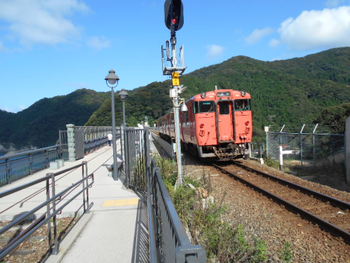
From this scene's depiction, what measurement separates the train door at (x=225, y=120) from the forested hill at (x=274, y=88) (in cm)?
3062

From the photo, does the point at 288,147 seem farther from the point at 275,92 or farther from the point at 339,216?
the point at 275,92

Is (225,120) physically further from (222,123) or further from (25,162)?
(25,162)

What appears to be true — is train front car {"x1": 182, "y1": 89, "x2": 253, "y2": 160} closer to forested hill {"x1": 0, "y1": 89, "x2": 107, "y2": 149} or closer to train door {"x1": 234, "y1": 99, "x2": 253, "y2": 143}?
train door {"x1": 234, "y1": 99, "x2": 253, "y2": 143}

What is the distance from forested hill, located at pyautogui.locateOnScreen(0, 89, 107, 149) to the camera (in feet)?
215

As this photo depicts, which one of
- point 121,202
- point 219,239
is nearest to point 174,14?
point 121,202

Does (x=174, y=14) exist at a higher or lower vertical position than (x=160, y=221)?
higher

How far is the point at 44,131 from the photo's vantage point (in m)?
73.8

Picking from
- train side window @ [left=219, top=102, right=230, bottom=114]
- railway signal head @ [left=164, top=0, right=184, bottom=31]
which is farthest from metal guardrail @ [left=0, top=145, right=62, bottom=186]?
train side window @ [left=219, top=102, right=230, bottom=114]

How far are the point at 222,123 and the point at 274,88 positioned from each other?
68991 millimetres

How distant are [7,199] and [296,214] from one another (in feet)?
22.8

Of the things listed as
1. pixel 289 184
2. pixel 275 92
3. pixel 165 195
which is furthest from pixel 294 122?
pixel 165 195

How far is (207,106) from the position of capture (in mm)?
14492

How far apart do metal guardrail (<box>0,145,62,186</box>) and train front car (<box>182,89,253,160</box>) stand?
6367 mm

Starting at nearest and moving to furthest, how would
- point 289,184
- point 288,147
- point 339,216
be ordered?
point 339,216 → point 289,184 → point 288,147
